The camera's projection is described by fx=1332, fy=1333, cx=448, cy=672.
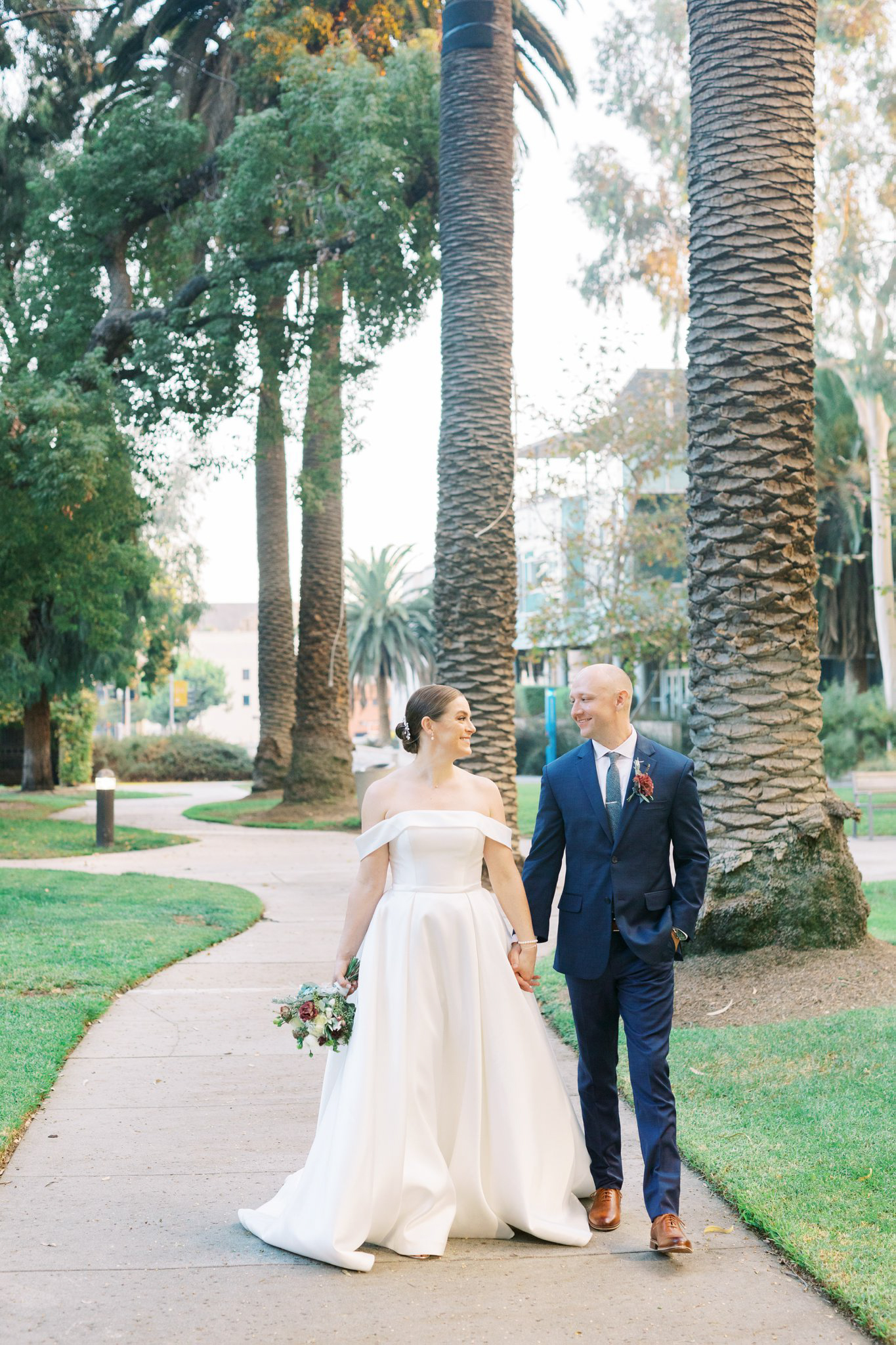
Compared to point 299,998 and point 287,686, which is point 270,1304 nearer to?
point 299,998

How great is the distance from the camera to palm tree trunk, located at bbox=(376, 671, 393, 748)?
65.6m

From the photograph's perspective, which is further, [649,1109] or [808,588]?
[808,588]

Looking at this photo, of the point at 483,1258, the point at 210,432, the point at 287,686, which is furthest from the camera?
the point at 287,686

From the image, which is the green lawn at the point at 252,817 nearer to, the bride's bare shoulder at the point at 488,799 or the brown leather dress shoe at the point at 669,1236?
the bride's bare shoulder at the point at 488,799

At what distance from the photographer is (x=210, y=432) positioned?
1877 cm

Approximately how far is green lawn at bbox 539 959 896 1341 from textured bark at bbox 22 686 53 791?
25400 mm

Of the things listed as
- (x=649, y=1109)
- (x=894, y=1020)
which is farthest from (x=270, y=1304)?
(x=894, y=1020)

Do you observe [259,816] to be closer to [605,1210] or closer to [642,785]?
[605,1210]

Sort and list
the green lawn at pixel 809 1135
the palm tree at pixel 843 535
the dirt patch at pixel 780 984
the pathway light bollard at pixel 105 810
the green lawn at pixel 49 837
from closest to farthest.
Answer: the green lawn at pixel 809 1135
the dirt patch at pixel 780 984
the green lawn at pixel 49 837
the pathway light bollard at pixel 105 810
the palm tree at pixel 843 535

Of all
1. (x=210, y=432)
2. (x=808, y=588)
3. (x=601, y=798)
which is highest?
(x=210, y=432)

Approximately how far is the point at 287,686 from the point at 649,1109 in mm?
22283

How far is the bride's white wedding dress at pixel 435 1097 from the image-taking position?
4.32 meters

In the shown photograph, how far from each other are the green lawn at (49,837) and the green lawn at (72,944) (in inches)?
98.1

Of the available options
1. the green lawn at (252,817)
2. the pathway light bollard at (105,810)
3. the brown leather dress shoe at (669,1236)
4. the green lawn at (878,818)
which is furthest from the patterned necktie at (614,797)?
the green lawn at (252,817)
